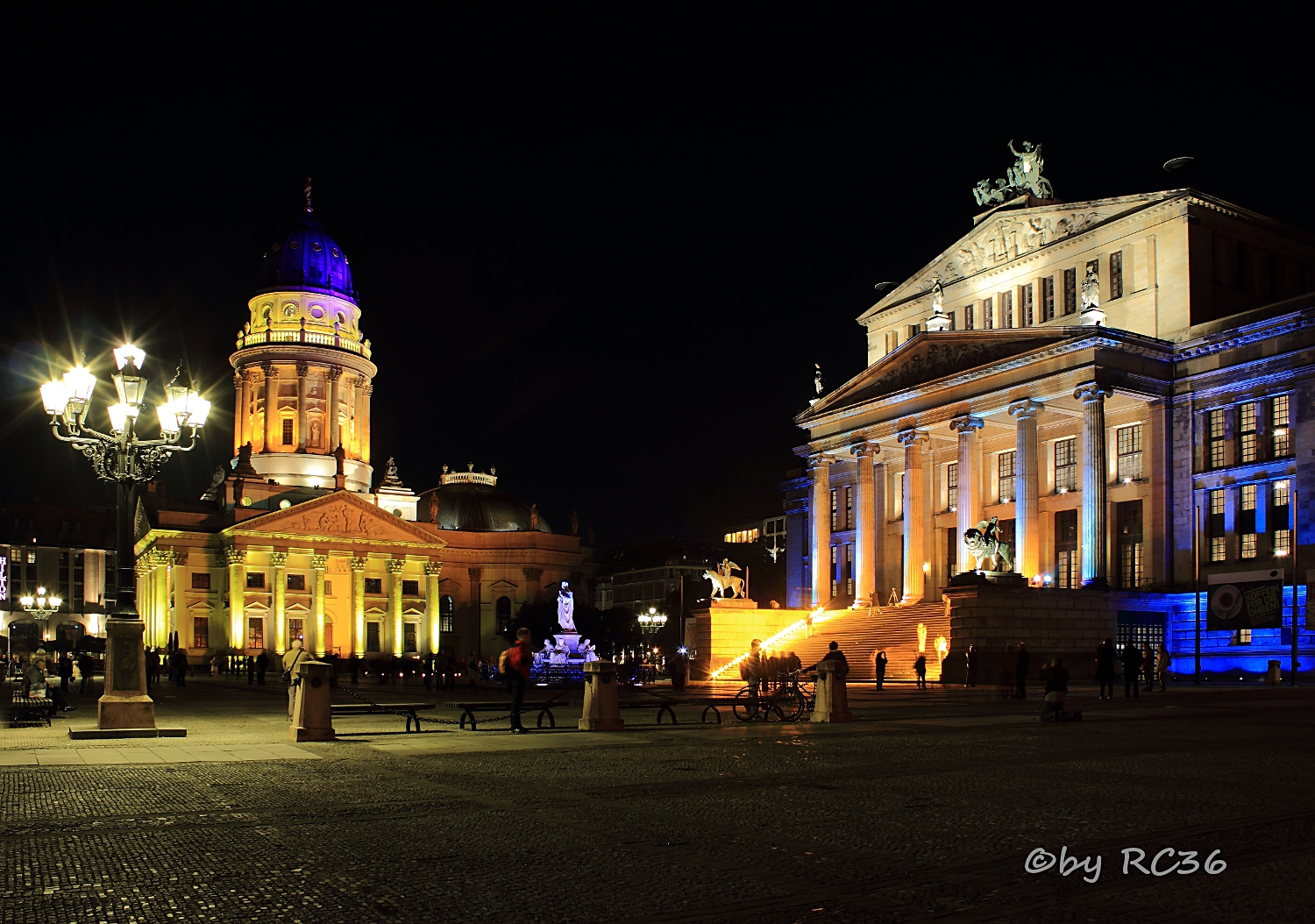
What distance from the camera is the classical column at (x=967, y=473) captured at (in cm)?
5503

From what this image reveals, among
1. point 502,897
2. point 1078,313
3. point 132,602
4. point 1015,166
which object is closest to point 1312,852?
point 502,897

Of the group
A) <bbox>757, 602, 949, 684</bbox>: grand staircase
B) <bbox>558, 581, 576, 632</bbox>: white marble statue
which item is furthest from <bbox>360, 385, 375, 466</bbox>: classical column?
<bbox>757, 602, 949, 684</bbox>: grand staircase

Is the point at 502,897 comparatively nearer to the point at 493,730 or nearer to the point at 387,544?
the point at 493,730

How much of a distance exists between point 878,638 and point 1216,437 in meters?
15.7

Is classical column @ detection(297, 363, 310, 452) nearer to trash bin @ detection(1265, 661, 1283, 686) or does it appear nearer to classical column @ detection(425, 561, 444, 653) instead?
classical column @ detection(425, 561, 444, 653)

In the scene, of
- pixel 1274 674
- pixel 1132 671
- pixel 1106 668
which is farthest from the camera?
pixel 1274 674

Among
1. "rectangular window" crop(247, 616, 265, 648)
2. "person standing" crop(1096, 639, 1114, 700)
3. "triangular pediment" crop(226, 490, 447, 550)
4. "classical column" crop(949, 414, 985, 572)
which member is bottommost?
"rectangular window" crop(247, 616, 265, 648)

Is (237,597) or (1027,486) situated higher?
(1027,486)

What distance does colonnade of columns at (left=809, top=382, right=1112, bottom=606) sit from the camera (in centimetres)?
4950

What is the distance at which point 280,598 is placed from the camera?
97.9 m

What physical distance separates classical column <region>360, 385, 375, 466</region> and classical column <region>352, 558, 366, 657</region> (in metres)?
13.5

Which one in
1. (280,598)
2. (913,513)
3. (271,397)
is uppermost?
(271,397)

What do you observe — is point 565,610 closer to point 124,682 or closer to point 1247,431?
point 1247,431

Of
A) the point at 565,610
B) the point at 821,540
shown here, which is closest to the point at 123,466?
the point at 821,540
